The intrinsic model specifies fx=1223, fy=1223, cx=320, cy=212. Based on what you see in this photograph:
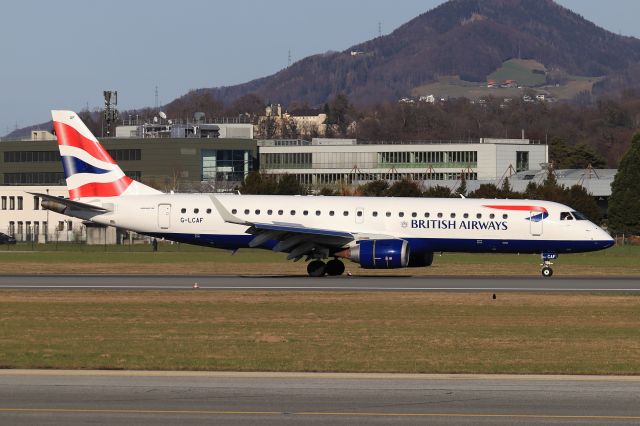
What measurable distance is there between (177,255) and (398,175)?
320 feet

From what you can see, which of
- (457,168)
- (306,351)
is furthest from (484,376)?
(457,168)

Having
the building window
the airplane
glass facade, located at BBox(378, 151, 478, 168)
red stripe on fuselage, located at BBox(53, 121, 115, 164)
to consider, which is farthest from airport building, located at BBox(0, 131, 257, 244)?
the airplane

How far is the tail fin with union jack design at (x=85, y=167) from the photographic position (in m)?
51.2

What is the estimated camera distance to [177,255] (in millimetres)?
71625

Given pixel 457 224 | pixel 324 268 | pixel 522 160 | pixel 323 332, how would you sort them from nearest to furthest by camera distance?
pixel 323 332 < pixel 457 224 < pixel 324 268 < pixel 522 160

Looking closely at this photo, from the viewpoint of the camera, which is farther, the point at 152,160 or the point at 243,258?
the point at 152,160

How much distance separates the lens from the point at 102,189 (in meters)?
51.2

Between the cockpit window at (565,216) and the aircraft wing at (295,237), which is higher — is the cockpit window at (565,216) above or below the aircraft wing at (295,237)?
above

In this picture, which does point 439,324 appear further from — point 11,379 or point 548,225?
point 548,225

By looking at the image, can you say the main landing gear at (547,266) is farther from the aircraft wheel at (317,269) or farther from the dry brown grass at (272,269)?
the aircraft wheel at (317,269)

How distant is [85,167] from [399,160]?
11946 centimetres

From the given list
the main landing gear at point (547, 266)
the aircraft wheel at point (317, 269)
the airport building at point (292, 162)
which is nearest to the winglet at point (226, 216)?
the aircraft wheel at point (317, 269)

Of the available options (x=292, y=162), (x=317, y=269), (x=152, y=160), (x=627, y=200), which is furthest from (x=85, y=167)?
(x=292, y=162)

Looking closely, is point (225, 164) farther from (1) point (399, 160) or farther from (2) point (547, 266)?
(2) point (547, 266)
